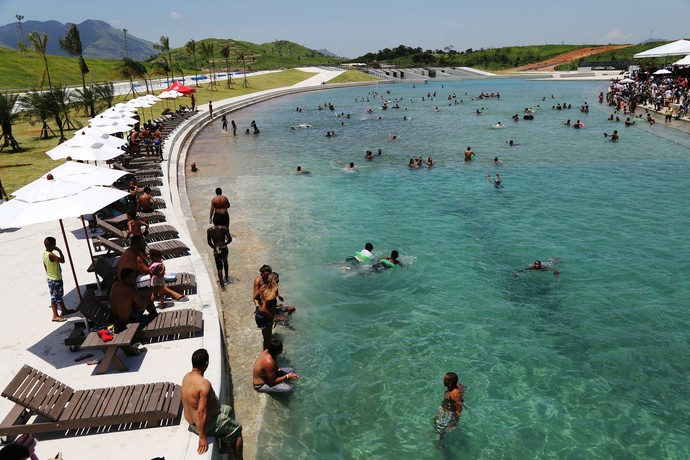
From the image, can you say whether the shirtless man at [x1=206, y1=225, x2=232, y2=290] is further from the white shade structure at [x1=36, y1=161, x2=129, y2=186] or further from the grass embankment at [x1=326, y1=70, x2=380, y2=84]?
the grass embankment at [x1=326, y1=70, x2=380, y2=84]

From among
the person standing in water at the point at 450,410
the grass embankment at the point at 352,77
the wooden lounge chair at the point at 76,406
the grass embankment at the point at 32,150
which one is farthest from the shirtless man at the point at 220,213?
the grass embankment at the point at 352,77

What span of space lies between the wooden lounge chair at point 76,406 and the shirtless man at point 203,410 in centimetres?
51

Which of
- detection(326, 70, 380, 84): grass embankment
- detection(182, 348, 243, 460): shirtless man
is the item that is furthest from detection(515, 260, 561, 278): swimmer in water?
detection(326, 70, 380, 84): grass embankment

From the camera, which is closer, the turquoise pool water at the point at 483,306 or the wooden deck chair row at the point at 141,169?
the turquoise pool water at the point at 483,306

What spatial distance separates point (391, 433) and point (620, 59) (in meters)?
121

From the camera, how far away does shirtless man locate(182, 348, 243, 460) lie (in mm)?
5262

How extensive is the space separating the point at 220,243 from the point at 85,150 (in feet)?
16.8

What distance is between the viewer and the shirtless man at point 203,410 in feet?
17.3

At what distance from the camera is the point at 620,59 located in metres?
103

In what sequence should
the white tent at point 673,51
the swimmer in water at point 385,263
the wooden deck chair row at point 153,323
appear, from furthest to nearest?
the white tent at point 673,51, the swimmer in water at point 385,263, the wooden deck chair row at point 153,323

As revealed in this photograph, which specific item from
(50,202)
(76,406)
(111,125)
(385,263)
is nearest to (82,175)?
(50,202)

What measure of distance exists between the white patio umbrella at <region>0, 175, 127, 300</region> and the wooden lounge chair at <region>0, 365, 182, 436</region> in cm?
237

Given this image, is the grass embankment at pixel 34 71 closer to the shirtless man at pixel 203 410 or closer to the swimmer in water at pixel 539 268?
the swimmer in water at pixel 539 268

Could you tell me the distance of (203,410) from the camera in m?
5.26
